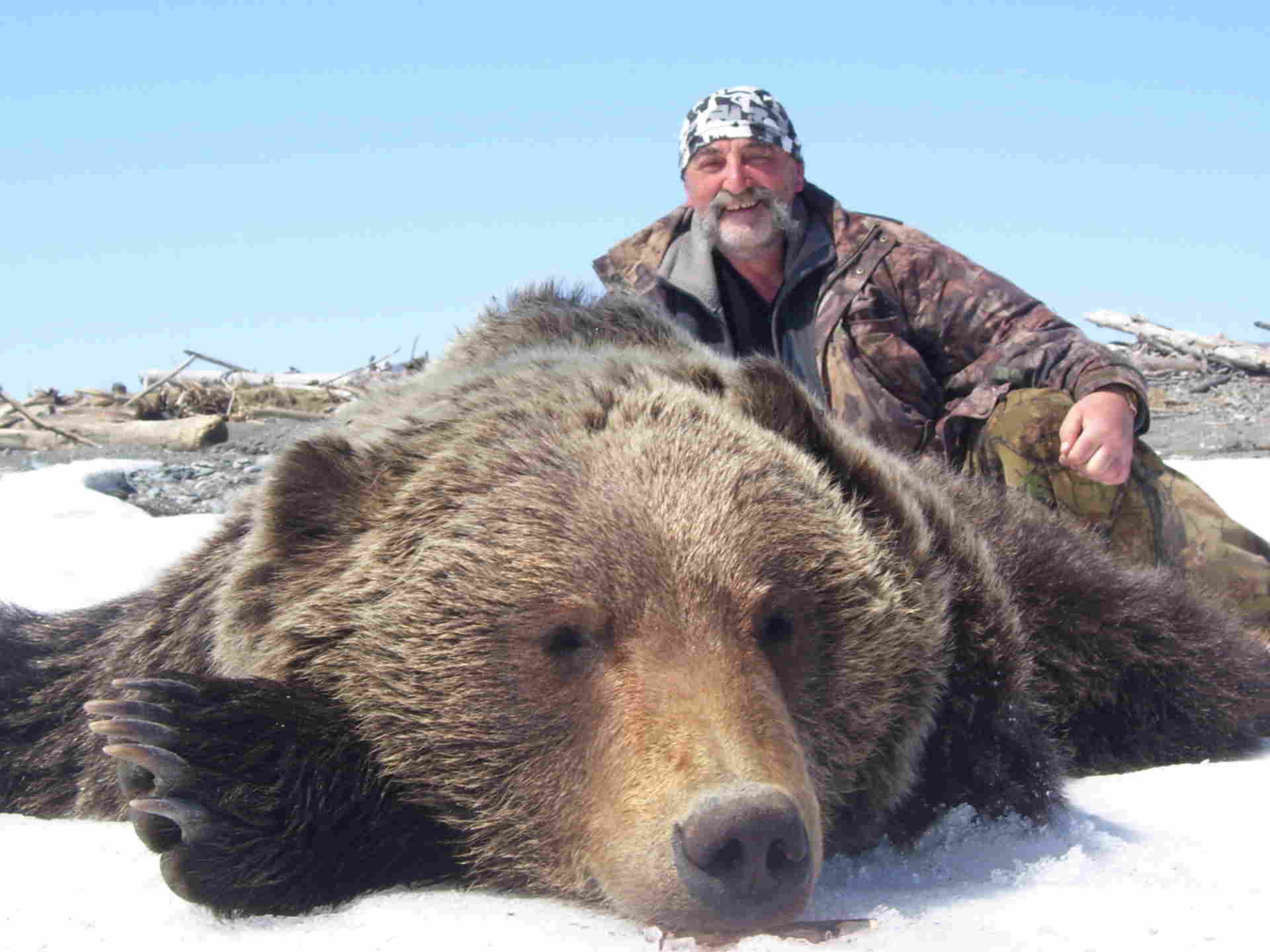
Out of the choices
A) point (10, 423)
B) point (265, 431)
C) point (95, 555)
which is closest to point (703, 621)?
point (95, 555)

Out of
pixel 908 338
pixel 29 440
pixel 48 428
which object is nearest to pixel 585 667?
pixel 908 338

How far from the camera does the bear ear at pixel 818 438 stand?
3.19 meters

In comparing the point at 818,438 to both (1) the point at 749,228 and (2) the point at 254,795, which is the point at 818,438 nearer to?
(2) the point at 254,795

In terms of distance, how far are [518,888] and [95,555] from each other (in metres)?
5.65

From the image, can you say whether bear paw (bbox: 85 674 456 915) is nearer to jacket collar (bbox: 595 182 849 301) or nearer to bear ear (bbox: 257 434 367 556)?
bear ear (bbox: 257 434 367 556)

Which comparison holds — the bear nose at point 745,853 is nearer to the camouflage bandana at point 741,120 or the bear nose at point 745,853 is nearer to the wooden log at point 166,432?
the camouflage bandana at point 741,120

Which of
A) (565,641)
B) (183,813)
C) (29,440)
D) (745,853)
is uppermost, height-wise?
(565,641)

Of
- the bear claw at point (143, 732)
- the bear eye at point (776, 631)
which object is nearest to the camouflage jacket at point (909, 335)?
the bear eye at point (776, 631)

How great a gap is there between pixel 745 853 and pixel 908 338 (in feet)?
13.2

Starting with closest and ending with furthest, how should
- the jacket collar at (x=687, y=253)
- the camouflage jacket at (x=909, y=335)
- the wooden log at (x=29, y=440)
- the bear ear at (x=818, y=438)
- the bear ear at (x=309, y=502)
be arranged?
the bear ear at (x=309, y=502) → the bear ear at (x=818, y=438) → the camouflage jacket at (x=909, y=335) → the jacket collar at (x=687, y=253) → the wooden log at (x=29, y=440)

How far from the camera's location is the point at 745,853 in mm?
2230

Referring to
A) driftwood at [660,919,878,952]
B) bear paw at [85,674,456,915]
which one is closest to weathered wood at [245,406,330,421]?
bear paw at [85,674,456,915]

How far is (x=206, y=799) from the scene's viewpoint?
2697 millimetres

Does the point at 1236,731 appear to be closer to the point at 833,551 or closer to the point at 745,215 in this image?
the point at 833,551
